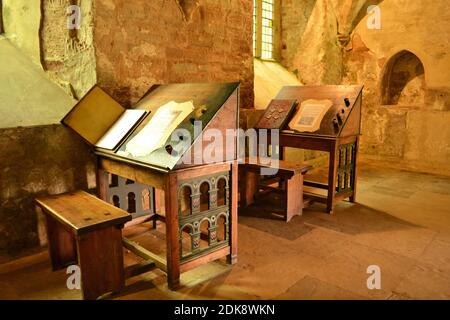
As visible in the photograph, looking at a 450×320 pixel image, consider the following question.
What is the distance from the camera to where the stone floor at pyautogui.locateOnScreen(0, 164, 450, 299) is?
299 centimetres

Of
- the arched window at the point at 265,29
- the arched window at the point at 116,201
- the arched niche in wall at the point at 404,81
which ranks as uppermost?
the arched window at the point at 265,29

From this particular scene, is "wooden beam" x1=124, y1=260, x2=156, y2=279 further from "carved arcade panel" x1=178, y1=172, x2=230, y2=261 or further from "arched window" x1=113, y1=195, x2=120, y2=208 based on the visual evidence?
"arched window" x1=113, y1=195, x2=120, y2=208

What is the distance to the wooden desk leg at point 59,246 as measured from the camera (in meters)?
3.31

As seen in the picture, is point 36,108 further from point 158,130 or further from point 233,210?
point 233,210

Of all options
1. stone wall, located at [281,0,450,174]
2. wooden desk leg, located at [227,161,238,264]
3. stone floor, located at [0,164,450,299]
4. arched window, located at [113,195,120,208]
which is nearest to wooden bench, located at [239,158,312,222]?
stone floor, located at [0,164,450,299]

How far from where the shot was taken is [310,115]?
516cm

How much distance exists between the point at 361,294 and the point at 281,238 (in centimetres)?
124

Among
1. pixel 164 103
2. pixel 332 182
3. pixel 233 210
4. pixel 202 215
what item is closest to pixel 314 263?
pixel 233 210

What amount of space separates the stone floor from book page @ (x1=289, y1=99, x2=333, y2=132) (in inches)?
43.6

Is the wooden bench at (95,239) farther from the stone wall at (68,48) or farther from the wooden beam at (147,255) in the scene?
the stone wall at (68,48)

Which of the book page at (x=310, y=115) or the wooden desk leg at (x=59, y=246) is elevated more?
the book page at (x=310, y=115)

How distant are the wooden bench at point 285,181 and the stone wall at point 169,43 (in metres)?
1.38

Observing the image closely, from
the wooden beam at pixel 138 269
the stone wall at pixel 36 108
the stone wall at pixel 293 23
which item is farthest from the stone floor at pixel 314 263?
the stone wall at pixel 293 23

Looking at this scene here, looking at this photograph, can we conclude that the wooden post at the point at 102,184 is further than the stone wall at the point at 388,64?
No
